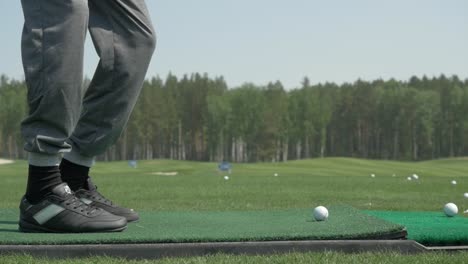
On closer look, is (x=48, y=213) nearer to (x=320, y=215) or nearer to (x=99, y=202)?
(x=99, y=202)

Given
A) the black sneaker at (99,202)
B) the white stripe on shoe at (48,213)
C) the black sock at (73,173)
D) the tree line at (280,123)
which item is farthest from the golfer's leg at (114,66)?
the tree line at (280,123)

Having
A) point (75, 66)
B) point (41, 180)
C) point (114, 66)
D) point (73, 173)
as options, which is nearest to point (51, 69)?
point (75, 66)

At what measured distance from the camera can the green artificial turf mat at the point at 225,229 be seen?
3.15m

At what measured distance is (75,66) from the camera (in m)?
3.36

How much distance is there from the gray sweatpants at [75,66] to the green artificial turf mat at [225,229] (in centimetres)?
50

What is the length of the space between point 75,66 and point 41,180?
634 millimetres

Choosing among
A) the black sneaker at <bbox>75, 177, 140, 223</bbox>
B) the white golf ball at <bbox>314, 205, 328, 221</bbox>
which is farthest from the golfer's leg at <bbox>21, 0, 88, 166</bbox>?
the white golf ball at <bbox>314, 205, 328, 221</bbox>

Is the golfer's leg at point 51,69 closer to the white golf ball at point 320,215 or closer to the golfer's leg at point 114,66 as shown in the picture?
the golfer's leg at point 114,66

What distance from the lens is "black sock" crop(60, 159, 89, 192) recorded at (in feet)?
12.9

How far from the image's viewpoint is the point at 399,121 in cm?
8588

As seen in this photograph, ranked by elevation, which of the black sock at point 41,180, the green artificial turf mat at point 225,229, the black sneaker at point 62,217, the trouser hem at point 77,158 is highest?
the trouser hem at point 77,158

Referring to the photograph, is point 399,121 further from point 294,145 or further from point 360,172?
point 360,172

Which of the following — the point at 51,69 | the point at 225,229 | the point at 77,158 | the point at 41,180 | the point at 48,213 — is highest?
the point at 51,69

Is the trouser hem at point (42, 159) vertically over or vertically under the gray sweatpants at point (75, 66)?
under
